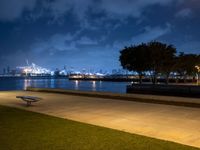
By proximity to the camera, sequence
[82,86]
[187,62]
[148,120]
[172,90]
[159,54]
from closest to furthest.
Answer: [148,120] → [172,90] → [159,54] → [187,62] → [82,86]

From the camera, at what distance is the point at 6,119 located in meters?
10.5

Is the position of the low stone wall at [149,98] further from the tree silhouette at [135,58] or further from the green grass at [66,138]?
the tree silhouette at [135,58]

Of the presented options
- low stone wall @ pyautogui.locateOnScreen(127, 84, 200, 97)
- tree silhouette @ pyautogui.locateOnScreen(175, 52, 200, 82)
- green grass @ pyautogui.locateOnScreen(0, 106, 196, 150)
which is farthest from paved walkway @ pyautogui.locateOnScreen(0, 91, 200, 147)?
tree silhouette @ pyautogui.locateOnScreen(175, 52, 200, 82)

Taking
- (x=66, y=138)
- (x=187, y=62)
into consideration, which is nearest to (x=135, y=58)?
(x=187, y=62)

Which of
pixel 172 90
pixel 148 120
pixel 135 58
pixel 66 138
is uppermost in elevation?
pixel 135 58

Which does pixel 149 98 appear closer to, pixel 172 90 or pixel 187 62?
pixel 172 90

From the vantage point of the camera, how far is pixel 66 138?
25.3 feet

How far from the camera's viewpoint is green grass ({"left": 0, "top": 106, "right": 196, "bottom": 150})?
6887 millimetres

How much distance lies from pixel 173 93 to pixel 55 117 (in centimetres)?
2717

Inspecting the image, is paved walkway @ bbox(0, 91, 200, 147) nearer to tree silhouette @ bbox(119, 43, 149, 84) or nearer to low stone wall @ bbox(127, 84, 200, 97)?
low stone wall @ bbox(127, 84, 200, 97)

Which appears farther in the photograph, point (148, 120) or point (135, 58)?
point (135, 58)

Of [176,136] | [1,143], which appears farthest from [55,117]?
[176,136]

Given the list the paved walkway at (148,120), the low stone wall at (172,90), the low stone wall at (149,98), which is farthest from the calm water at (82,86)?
the paved walkway at (148,120)

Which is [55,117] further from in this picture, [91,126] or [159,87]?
[159,87]
